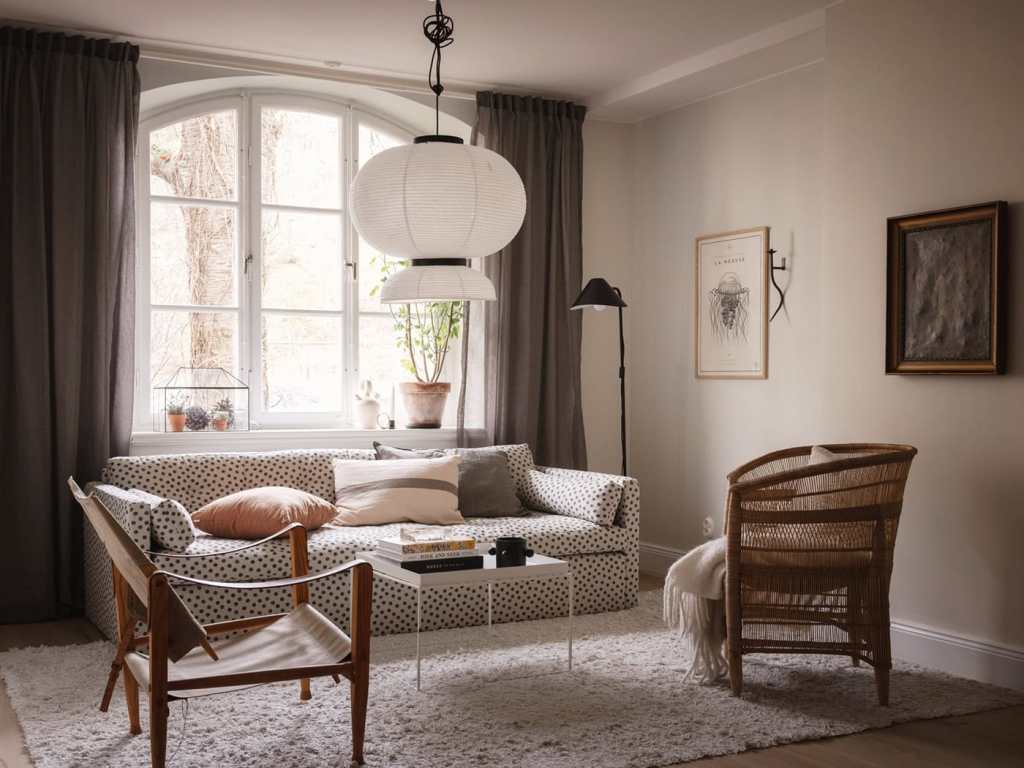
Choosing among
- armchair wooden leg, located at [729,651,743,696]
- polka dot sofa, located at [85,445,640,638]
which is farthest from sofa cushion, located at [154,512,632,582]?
armchair wooden leg, located at [729,651,743,696]

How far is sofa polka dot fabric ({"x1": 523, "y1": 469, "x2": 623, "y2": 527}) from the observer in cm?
483

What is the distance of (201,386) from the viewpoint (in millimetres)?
5316

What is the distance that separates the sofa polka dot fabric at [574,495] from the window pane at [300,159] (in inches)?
73.2

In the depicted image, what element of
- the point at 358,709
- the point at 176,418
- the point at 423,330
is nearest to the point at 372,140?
the point at 423,330

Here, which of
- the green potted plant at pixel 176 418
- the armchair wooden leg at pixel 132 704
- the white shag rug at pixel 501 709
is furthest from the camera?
the green potted plant at pixel 176 418

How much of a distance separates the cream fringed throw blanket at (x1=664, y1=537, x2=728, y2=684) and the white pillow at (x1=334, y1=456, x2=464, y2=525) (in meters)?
1.44

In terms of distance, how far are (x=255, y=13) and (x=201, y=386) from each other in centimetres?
184

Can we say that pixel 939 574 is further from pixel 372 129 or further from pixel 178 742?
pixel 372 129

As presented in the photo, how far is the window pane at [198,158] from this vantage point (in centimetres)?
532

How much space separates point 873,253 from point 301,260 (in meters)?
2.91

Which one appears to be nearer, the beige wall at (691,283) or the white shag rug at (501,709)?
the white shag rug at (501,709)

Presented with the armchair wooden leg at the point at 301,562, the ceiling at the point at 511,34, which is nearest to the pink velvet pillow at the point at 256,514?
the armchair wooden leg at the point at 301,562

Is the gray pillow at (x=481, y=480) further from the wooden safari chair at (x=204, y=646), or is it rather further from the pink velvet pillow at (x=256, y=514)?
the wooden safari chair at (x=204, y=646)

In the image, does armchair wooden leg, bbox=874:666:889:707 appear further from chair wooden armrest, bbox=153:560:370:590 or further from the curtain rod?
the curtain rod
